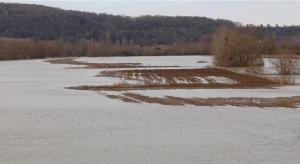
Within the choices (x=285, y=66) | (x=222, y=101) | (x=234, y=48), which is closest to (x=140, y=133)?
(x=222, y=101)

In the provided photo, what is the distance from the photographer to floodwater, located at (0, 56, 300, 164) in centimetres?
1523

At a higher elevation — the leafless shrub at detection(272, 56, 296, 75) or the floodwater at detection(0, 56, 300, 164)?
the leafless shrub at detection(272, 56, 296, 75)

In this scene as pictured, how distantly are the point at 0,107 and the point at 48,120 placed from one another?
5.66 m

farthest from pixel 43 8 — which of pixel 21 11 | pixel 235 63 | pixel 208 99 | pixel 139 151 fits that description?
pixel 139 151

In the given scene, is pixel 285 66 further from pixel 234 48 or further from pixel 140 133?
pixel 140 133

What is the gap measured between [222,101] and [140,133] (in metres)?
11.6

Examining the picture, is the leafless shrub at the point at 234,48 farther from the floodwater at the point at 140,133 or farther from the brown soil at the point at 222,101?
the floodwater at the point at 140,133

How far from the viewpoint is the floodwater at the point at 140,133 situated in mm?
15227

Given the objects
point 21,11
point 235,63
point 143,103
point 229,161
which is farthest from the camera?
point 21,11

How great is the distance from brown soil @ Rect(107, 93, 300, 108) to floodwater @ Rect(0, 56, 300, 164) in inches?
54.1

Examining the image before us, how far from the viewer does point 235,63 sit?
234 feet

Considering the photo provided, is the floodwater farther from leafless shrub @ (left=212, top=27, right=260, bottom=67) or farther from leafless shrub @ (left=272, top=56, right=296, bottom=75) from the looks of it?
leafless shrub @ (left=212, top=27, right=260, bottom=67)

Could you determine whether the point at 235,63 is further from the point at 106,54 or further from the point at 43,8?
the point at 43,8

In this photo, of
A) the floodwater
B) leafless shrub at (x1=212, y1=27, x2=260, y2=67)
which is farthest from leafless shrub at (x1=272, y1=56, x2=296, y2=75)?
the floodwater
